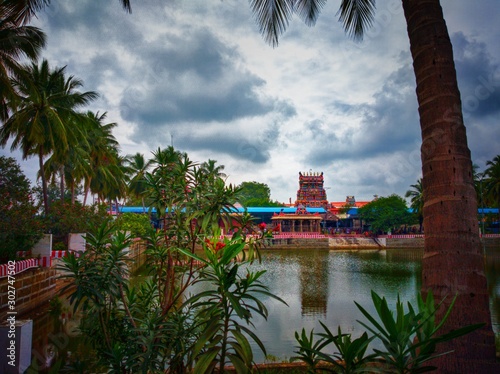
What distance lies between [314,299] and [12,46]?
1361 cm

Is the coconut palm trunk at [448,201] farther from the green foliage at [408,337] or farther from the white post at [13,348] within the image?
the white post at [13,348]

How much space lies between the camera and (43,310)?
29.7 ft

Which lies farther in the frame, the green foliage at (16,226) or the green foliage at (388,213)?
the green foliage at (388,213)

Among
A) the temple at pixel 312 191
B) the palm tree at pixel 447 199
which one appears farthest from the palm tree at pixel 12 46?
the temple at pixel 312 191

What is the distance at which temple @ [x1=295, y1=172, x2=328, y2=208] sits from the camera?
47469mm

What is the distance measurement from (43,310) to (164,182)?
8150mm

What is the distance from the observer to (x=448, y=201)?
2.64 m

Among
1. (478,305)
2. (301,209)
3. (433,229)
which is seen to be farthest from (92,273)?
(301,209)

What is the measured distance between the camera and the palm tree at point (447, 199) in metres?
2.42

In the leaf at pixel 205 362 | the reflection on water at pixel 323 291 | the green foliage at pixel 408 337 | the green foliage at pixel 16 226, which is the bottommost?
the reflection on water at pixel 323 291

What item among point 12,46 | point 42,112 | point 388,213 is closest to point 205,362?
point 12,46

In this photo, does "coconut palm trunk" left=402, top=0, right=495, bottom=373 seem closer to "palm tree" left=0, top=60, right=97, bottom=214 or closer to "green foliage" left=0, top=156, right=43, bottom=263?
"green foliage" left=0, top=156, right=43, bottom=263

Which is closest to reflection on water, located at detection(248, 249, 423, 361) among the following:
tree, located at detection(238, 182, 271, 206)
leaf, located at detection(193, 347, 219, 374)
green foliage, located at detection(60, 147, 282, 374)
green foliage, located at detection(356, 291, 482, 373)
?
green foliage, located at detection(60, 147, 282, 374)

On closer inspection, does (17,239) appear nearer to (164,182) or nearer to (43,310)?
(43,310)
